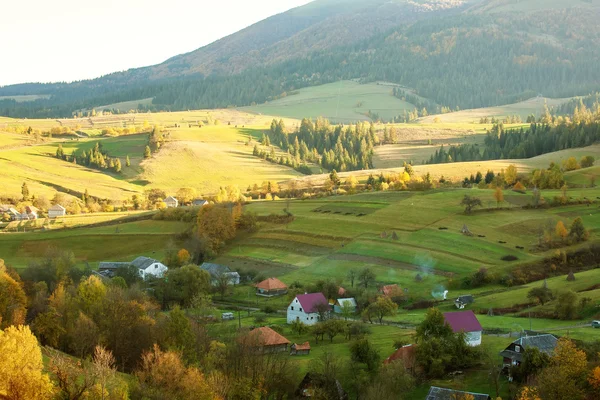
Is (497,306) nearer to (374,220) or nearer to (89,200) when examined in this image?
(374,220)

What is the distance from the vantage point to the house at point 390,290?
76.6 meters

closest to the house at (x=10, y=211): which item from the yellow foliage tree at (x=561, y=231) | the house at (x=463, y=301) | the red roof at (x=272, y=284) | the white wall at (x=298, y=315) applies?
the red roof at (x=272, y=284)

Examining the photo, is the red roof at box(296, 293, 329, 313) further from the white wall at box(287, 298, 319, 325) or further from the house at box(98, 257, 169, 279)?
the house at box(98, 257, 169, 279)

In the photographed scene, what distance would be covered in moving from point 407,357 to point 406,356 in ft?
0.32

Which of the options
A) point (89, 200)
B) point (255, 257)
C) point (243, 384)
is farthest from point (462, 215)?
point (89, 200)

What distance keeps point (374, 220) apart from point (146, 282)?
3622cm

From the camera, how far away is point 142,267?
9794 centimetres

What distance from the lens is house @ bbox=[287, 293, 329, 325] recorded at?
72625 millimetres

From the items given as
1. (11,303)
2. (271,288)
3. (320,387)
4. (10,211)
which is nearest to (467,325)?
(320,387)

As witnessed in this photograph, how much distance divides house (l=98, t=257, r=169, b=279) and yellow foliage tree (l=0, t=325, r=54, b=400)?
55903 millimetres

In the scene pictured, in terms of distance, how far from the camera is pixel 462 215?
4227 inches

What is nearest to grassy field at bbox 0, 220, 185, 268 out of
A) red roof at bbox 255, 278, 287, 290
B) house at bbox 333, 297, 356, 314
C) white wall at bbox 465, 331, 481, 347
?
red roof at bbox 255, 278, 287, 290

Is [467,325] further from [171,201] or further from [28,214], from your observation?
[171,201]

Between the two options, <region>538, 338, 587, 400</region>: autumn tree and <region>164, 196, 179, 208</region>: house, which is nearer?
<region>538, 338, 587, 400</region>: autumn tree
